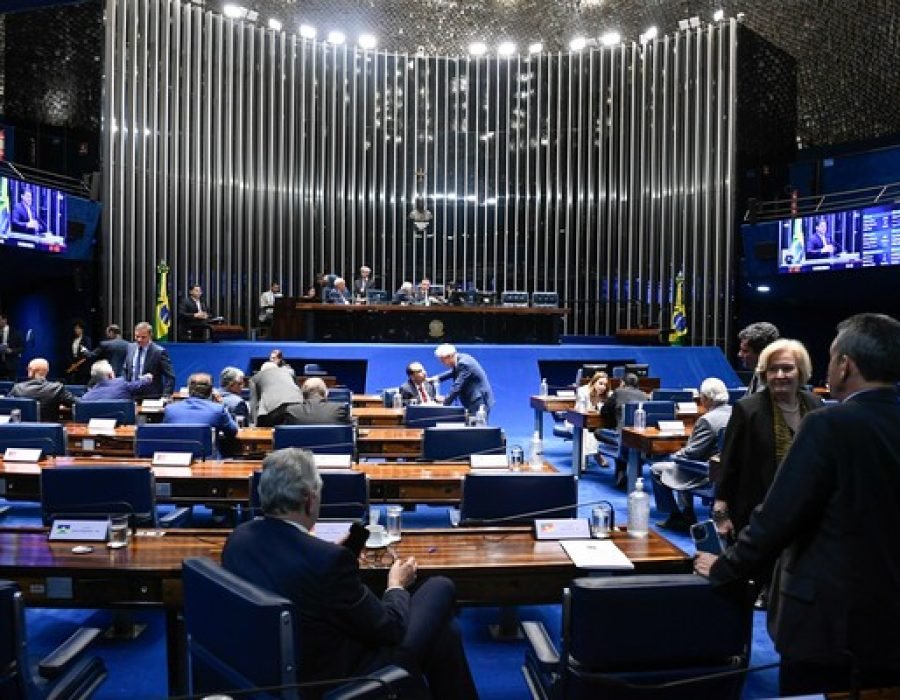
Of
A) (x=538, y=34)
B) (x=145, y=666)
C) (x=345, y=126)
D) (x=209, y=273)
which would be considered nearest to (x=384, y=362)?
(x=209, y=273)

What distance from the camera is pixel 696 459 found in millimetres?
5156

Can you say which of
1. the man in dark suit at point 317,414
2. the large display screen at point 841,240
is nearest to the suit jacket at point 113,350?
the man in dark suit at point 317,414

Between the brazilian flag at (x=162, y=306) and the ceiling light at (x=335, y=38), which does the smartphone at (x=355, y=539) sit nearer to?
the brazilian flag at (x=162, y=306)

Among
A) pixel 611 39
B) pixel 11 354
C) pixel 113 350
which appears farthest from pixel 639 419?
pixel 611 39

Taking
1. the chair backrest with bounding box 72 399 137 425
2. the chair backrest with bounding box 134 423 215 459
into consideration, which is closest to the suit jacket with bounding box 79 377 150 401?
the chair backrest with bounding box 72 399 137 425

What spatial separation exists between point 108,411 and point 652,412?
4477mm

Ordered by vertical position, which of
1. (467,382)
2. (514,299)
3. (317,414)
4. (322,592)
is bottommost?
(322,592)

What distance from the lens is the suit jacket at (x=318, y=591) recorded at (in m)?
2.05

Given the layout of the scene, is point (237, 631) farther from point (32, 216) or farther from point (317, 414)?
point (32, 216)

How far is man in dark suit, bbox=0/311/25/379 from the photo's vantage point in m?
12.3

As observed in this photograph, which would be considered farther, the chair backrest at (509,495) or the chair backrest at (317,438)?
the chair backrest at (317,438)

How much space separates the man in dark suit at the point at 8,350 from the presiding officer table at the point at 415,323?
427 cm

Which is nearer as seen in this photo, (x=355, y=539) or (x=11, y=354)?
(x=355, y=539)

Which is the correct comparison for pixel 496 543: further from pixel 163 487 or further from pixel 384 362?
pixel 384 362
